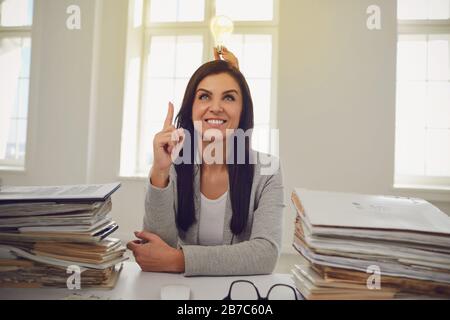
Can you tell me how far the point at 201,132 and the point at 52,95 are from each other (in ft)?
8.52

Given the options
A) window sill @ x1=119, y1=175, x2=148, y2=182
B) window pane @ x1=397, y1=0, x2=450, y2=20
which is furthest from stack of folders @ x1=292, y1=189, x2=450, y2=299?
window pane @ x1=397, y1=0, x2=450, y2=20

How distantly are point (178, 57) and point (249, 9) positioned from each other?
0.86 m

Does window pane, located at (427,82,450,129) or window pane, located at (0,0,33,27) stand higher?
window pane, located at (0,0,33,27)

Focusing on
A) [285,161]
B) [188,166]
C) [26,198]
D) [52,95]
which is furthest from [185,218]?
[52,95]

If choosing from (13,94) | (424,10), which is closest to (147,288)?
(424,10)

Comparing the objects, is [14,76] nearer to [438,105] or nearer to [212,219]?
[212,219]

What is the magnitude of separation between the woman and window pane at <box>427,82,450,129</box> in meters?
2.64

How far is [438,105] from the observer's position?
309cm

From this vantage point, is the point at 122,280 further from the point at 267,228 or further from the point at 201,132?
the point at 201,132

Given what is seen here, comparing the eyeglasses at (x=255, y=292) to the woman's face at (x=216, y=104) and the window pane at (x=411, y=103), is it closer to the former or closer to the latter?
the woman's face at (x=216, y=104)

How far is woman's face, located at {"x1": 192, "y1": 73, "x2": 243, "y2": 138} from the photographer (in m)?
1.08

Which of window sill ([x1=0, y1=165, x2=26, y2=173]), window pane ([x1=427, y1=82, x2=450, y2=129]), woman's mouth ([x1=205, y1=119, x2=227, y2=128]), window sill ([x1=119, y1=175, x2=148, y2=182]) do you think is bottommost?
window sill ([x1=119, y1=175, x2=148, y2=182])

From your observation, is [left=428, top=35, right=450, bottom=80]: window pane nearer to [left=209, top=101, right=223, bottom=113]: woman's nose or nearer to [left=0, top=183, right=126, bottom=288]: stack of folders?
[left=209, top=101, right=223, bottom=113]: woman's nose
